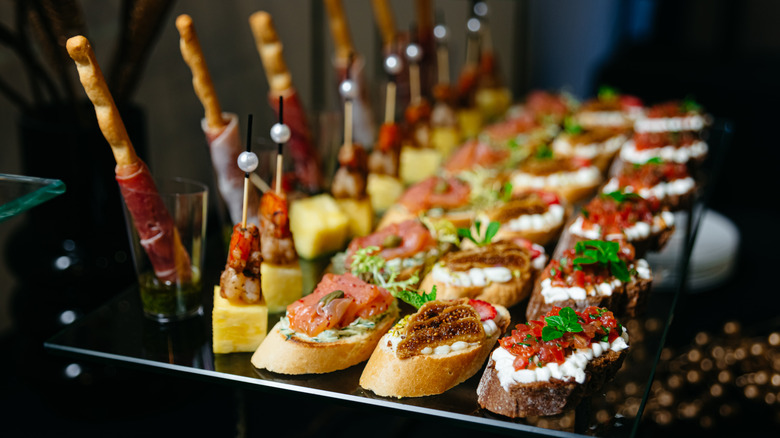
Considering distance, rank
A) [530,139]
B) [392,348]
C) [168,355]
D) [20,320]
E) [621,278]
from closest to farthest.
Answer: [392,348] < [168,355] < [621,278] < [20,320] < [530,139]

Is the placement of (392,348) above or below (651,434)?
above

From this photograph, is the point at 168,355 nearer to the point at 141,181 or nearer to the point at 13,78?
the point at 141,181

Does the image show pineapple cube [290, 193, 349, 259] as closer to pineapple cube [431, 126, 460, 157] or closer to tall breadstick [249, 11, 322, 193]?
tall breadstick [249, 11, 322, 193]

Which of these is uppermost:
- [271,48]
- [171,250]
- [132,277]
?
[271,48]

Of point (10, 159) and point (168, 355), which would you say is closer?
point (168, 355)

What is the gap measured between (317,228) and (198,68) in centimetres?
74

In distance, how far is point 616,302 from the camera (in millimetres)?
2223

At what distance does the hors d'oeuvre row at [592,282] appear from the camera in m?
2.16

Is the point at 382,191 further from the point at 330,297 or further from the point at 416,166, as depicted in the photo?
the point at 330,297

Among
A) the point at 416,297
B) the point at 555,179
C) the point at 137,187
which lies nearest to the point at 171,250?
the point at 137,187

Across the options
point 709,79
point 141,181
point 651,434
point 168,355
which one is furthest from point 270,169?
point 709,79

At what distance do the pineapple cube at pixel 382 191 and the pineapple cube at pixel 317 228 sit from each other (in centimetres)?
41

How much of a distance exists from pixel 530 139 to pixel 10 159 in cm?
239

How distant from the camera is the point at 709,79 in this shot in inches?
245
